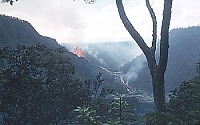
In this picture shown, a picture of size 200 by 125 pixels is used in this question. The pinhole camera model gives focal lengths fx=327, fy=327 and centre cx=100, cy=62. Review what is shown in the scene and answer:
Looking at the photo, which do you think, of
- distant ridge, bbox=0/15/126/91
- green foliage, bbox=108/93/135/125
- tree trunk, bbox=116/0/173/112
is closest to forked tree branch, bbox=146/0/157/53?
tree trunk, bbox=116/0/173/112

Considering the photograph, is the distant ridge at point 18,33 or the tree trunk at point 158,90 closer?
the tree trunk at point 158,90

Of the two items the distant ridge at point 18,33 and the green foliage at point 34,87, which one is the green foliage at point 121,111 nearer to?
the green foliage at point 34,87

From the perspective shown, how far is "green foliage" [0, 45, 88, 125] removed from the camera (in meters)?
16.4

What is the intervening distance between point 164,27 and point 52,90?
14.8m

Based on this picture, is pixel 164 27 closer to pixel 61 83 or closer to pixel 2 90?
pixel 2 90

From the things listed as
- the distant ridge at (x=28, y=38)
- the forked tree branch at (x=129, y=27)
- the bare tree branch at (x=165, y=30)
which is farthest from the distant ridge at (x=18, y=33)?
the bare tree branch at (x=165, y=30)

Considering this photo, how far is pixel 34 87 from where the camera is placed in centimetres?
1766

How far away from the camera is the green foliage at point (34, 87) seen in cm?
1642

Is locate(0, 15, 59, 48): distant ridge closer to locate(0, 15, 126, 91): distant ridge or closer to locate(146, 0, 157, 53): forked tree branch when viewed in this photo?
locate(0, 15, 126, 91): distant ridge

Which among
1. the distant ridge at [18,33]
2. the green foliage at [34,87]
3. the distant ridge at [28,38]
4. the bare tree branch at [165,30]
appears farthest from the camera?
the distant ridge at [28,38]

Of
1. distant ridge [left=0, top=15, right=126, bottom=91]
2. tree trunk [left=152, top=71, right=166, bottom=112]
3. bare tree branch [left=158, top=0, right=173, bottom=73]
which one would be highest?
distant ridge [left=0, top=15, right=126, bottom=91]

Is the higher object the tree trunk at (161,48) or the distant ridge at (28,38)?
the distant ridge at (28,38)

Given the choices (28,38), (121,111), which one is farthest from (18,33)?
(121,111)

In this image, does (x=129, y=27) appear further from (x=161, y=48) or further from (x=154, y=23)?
(x=161, y=48)
